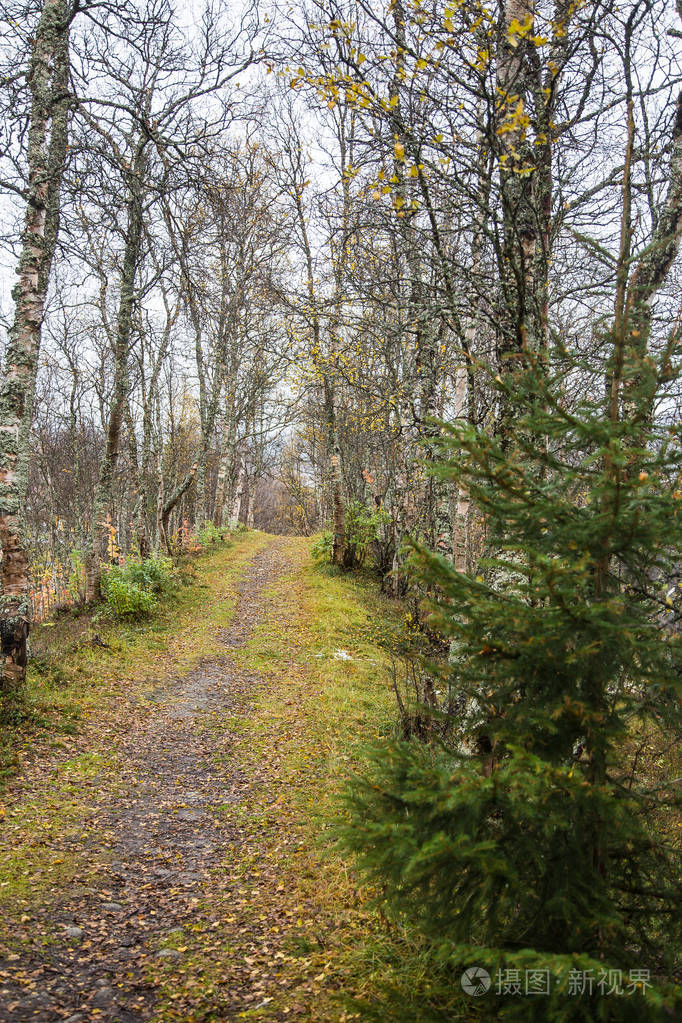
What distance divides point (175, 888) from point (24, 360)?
17.4 feet

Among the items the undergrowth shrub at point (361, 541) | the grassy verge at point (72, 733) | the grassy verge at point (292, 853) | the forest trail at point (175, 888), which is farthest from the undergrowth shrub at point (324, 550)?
the forest trail at point (175, 888)

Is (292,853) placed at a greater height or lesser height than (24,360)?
lesser

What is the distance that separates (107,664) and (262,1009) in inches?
252

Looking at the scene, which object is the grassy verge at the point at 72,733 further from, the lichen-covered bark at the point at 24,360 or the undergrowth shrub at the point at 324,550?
the undergrowth shrub at the point at 324,550

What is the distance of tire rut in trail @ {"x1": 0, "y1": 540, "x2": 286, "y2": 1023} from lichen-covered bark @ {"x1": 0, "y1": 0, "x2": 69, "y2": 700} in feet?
5.78

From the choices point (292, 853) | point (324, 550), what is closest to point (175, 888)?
point (292, 853)

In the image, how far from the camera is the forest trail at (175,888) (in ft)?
10.3

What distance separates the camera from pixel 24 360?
21.4ft

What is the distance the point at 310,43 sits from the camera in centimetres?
520

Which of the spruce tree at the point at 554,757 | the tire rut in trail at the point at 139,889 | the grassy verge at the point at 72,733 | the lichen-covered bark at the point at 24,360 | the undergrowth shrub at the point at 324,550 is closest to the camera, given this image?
the spruce tree at the point at 554,757

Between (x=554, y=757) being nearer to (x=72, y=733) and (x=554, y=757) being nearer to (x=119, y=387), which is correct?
(x=72, y=733)

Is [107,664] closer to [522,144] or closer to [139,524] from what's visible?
[139,524]

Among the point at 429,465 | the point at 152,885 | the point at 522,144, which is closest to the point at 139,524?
the point at 152,885

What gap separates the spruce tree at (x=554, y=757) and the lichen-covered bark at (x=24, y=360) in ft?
17.2
